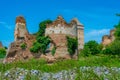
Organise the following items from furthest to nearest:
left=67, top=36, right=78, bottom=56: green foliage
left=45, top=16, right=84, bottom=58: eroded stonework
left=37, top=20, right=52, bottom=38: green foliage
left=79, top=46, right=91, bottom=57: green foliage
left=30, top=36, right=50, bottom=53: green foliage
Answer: left=79, top=46, right=91, bottom=57: green foliage
left=37, top=20, right=52, bottom=38: green foliage
left=30, top=36, right=50, bottom=53: green foliage
left=67, top=36, right=78, bottom=56: green foliage
left=45, top=16, right=84, bottom=58: eroded stonework

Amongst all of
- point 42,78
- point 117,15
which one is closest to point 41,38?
point 117,15

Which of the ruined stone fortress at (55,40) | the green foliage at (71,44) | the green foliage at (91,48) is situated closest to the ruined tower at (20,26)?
the ruined stone fortress at (55,40)

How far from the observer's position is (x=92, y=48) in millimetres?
56312

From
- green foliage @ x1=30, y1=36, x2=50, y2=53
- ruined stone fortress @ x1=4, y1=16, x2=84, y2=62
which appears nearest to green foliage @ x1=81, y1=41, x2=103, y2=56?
ruined stone fortress @ x1=4, y1=16, x2=84, y2=62

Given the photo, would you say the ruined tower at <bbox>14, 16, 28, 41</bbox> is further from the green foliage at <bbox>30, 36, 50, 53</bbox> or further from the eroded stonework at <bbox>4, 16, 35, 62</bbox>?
the green foliage at <bbox>30, 36, 50, 53</bbox>

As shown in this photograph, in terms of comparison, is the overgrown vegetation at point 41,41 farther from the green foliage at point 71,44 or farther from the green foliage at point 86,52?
the green foliage at point 86,52

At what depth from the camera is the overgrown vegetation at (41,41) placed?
1797 inches

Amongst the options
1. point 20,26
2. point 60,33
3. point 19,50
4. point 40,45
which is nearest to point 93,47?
point 20,26

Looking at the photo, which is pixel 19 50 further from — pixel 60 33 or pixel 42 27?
pixel 60 33

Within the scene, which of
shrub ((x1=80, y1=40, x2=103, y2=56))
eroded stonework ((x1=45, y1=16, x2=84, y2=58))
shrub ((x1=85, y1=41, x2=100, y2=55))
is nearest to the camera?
eroded stonework ((x1=45, y1=16, x2=84, y2=58))

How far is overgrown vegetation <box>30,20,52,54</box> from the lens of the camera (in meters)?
45.7

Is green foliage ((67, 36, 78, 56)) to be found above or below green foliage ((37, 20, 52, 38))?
below

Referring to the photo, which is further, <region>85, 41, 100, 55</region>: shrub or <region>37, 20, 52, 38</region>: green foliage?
<region>85, 41, 100, 55</region>: shrub

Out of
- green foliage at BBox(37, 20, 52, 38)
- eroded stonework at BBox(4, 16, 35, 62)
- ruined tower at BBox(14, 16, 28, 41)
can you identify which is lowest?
eroded stonework at BBox(4, 16, 35, 62)
